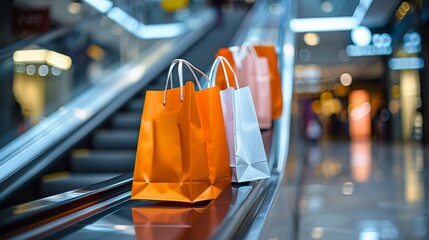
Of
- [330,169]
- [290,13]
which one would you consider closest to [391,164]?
[330,169]

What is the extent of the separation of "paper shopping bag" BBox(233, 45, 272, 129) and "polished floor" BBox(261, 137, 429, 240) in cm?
61

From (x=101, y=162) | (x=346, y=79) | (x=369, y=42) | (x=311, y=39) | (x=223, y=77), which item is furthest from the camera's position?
(x=346, y=79)

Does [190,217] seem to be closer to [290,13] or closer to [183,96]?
[183,96]

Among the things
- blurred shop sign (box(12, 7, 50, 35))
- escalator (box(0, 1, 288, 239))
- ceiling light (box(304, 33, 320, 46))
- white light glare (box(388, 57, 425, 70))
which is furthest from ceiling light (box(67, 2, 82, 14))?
ceiling light (box(304, 33, 320, 46))

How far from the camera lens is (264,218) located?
1.85 meters

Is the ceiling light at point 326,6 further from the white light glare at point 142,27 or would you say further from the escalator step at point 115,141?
the escalator step at point 115,141

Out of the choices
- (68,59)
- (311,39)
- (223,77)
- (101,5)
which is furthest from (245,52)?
(311,39)

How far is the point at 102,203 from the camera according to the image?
6.43ft

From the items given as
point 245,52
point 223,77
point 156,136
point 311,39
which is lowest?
point 156,136

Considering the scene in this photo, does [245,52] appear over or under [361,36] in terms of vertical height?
under

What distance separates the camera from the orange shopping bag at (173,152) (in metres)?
1.72

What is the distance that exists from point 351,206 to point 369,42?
12051mm

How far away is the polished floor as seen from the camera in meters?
2.93

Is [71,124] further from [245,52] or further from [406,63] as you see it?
[406,63]
